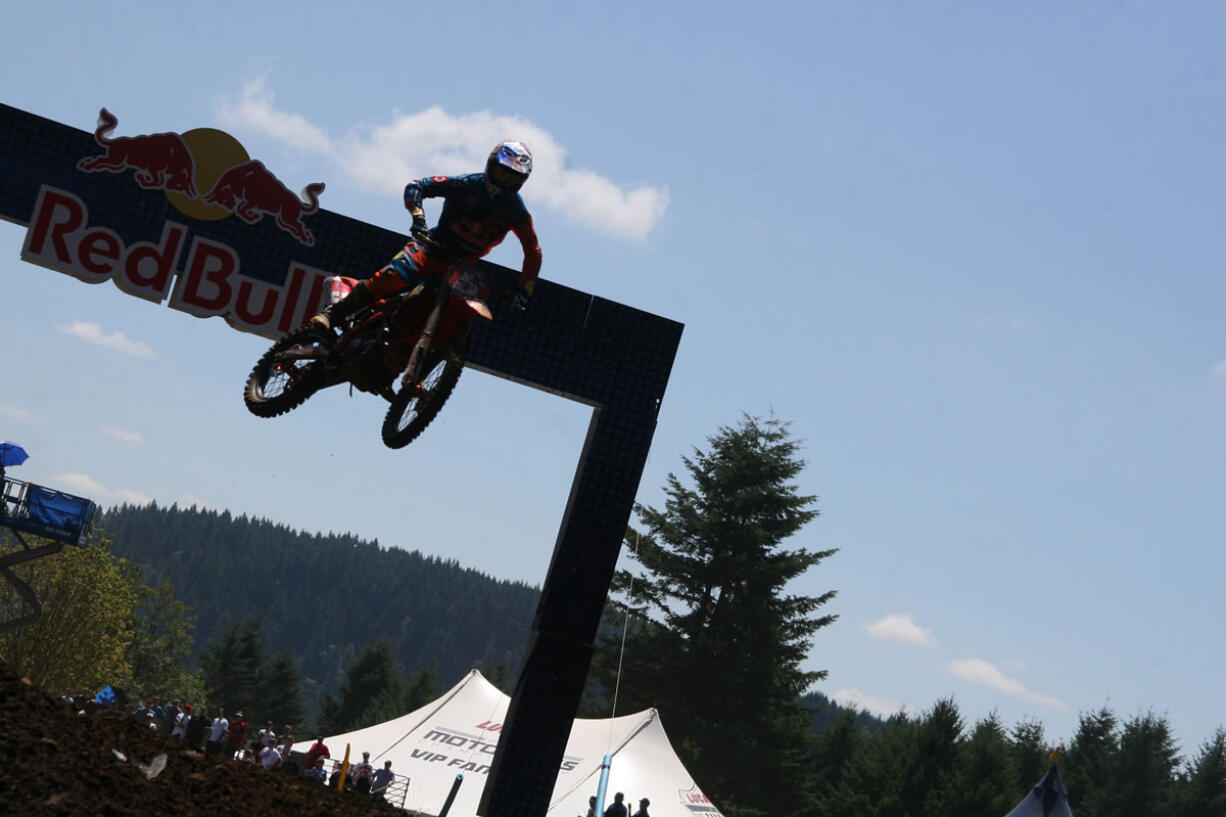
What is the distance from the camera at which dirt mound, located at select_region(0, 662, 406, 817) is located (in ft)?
26.3

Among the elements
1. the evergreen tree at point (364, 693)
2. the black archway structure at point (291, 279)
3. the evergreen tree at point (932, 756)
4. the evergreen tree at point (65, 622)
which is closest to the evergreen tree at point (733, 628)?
the evergreen tree at point (932, 756)

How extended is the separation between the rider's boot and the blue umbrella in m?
13.4

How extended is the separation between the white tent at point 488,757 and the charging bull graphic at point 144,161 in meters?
11.0

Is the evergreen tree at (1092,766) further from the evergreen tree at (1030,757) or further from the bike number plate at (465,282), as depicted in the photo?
the bike number plate at (465,282)

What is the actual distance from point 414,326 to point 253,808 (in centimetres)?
428

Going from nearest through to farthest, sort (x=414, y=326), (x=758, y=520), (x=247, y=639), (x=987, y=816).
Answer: (x=414, y=326) < (x=758, y=520) < (x=987, y=816) < (x=247, y=639)

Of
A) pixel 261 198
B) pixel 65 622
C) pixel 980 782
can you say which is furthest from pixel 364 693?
pixel 261 198

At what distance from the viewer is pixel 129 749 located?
9.95m

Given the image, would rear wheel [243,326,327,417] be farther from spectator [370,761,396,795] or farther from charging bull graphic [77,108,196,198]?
spectator [370,761,396,795]

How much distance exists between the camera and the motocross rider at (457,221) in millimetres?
10844

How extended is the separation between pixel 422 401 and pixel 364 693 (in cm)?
7767

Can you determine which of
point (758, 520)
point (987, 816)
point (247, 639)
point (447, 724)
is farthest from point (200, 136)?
point (247, 639)

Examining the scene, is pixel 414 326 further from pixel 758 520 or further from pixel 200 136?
pixel 758 520

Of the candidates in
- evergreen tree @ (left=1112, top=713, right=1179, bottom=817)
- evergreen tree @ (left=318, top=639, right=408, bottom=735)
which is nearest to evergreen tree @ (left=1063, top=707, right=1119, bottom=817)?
evergreen tree @ (left=1112, top=713, right=1179, bottom=817)
